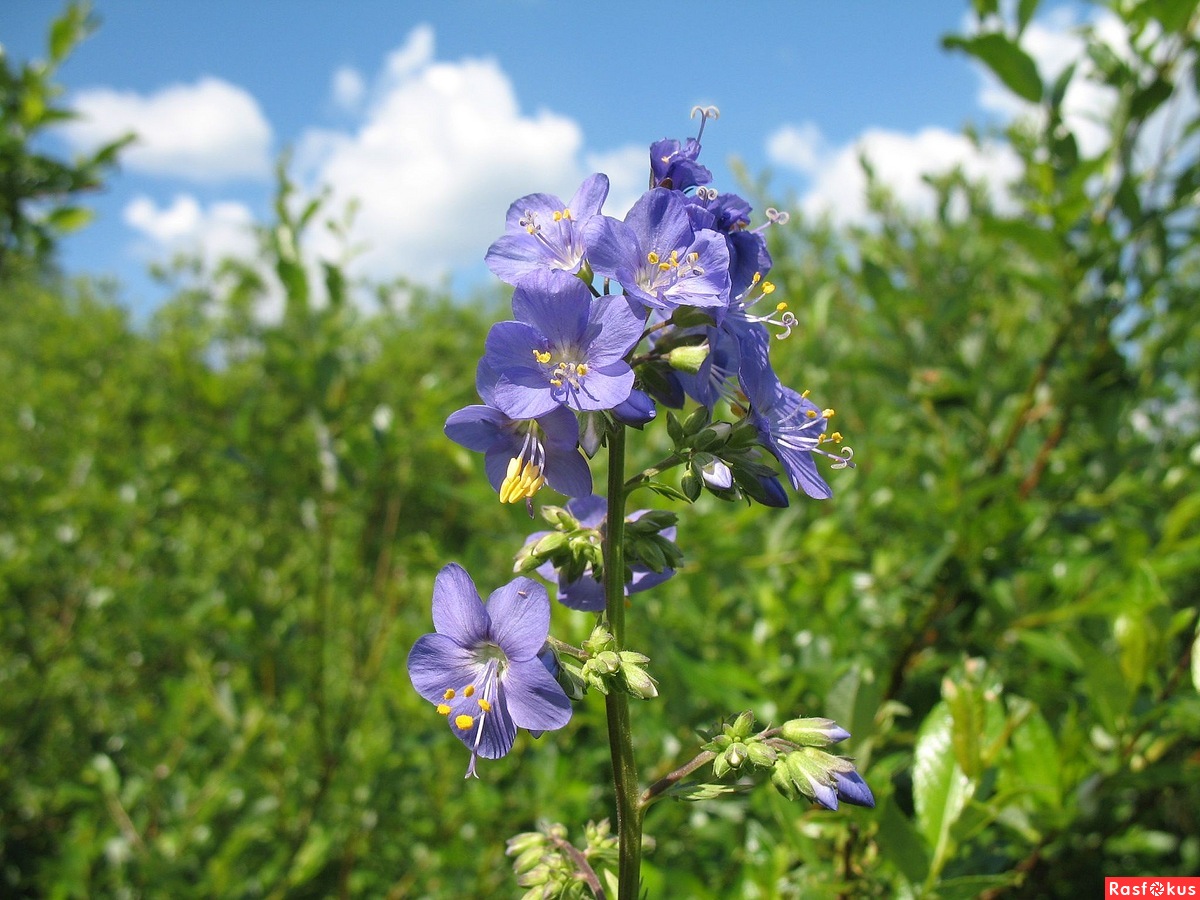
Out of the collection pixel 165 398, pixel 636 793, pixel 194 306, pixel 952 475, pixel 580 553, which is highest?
pixel 194 306

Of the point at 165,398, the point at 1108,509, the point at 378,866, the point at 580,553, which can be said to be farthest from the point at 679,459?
the point at 165,398

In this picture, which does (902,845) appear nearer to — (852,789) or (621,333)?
(852,789)

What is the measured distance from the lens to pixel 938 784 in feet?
5.51

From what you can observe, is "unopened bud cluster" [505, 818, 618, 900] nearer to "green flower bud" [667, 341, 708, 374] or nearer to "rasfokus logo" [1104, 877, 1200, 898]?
"green flower bud" [667, 341, 708, 374]

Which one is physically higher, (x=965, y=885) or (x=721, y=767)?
(x=721, y=767)

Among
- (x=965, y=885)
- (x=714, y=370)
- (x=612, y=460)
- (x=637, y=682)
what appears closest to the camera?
(x=637, y=682)

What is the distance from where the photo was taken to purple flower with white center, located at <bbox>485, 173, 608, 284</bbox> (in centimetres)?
144

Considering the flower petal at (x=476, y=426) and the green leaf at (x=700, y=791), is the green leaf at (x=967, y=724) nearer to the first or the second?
the green leaf at (x=700, y=791)

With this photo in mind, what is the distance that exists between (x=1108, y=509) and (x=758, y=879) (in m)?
2.14

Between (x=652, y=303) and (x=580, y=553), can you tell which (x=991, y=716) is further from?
(x=652, y=303)

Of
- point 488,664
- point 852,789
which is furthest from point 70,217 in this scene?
point 852,789

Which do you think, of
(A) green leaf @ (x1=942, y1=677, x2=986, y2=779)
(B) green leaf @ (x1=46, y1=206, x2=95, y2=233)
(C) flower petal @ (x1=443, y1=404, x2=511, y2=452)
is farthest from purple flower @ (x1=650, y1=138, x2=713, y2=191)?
(B) green leaf @ (x1=46, y1=206, x2=95, y2=233)

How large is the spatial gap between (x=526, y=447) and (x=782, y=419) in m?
0.50

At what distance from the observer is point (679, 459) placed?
133 centimetres
